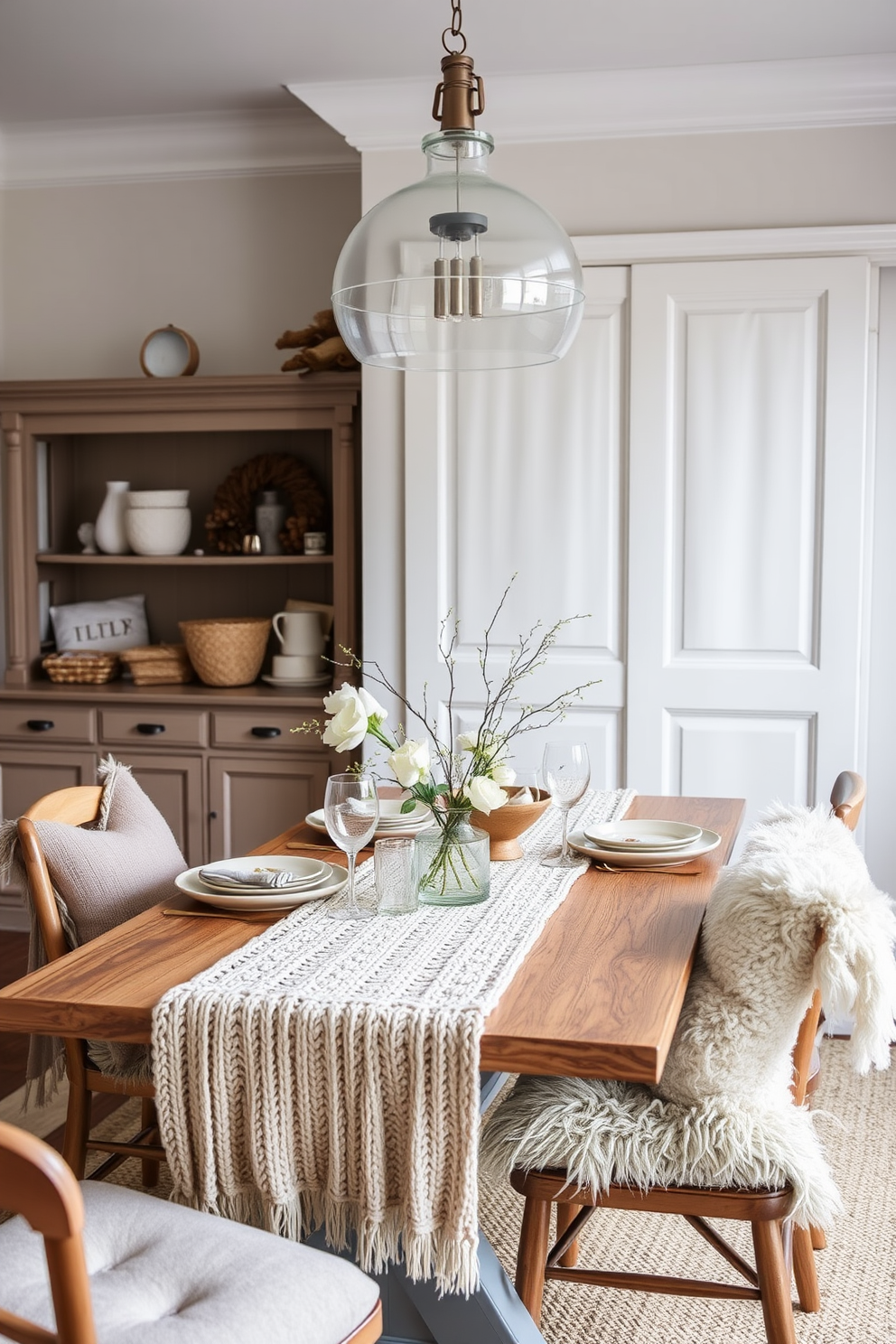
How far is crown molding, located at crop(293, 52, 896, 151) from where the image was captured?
3.33m

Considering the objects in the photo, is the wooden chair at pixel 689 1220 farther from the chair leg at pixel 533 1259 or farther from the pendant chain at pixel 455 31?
the pendant chain at pixel 455 31

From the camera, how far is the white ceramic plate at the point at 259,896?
1872 millimetres

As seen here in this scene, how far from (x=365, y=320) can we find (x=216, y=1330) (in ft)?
4.43

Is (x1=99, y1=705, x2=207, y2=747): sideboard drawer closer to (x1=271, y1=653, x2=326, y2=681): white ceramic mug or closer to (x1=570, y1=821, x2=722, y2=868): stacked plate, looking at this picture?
(x1=271, y1=653, x2=326, y2=681): white ceramic mug

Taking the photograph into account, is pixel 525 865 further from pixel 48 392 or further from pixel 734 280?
pixel 48 392

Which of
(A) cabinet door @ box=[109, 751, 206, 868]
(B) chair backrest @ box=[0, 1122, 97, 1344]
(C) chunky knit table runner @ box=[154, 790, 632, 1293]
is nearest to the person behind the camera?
(B) chair backrest @ box=[0, 1122, 97, 1344]

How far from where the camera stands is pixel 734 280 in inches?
135

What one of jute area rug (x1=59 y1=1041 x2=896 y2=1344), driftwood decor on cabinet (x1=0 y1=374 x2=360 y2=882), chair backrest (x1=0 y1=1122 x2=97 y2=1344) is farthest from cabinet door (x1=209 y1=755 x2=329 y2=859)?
chair backrest (x1=0 y1=1122 x2=97 y2=1344)

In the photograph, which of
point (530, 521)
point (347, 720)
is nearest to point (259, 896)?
point (347, 720)

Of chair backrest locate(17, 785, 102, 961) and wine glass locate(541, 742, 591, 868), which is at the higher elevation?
wine glass locate(541, 742, 591, 868)

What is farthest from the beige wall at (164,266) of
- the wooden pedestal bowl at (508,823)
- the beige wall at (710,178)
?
the wooden pedestal bowl at (508,823)

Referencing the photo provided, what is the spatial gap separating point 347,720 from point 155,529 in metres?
2.38

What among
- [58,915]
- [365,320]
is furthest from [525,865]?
[365,320]

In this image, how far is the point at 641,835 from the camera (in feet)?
7.53
